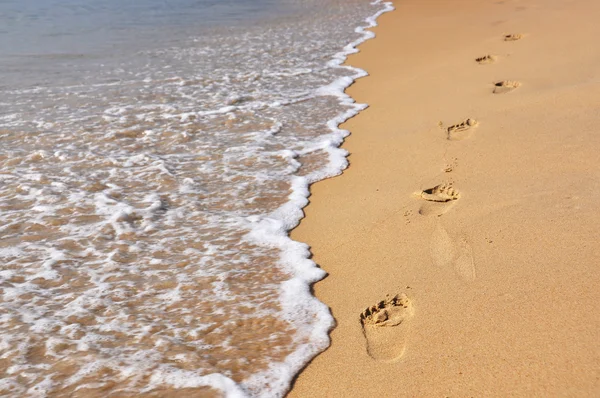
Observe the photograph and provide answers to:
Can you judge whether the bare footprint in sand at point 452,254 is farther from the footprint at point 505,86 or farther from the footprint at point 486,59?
the footprint at point 486,59

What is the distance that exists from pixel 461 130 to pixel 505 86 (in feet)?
4.54

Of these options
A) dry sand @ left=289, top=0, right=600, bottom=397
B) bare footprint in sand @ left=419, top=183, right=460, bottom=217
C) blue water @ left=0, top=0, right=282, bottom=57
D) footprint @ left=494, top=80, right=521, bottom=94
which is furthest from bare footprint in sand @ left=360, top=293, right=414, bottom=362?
blue water @ left=0, top=0, right=282, bottom=57

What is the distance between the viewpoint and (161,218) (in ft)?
13.9

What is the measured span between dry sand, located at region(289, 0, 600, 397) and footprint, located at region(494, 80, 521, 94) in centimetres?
2

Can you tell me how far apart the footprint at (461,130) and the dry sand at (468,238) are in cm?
2

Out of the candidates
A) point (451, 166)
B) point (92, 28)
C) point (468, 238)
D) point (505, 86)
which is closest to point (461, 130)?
point (451, 166)

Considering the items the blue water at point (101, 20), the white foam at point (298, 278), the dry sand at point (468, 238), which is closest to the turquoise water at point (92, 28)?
the blue water at point (101, 20)

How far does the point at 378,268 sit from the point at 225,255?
0.94 metres

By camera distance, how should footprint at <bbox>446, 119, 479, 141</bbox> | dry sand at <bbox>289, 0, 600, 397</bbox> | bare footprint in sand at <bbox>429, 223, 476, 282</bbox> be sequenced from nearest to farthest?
dry sand at <bbox>289, 0, 600, 397</bbox>, bare footprint in sand at <bbox>429, 223, 476, 282</bbox>, footprint at <bbox>446, 119, 479, 141</bbox>

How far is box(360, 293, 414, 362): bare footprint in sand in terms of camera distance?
2768 mm

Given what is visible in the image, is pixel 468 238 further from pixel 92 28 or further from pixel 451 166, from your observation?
pixel 92 28

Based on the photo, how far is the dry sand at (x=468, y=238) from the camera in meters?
2.57

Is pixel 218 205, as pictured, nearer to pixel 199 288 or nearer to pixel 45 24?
pixel 199 288

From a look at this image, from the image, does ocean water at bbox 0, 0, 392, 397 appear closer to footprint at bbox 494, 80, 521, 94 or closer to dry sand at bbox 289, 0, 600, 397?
dry sand at bbox 289, 0, 600, 397
